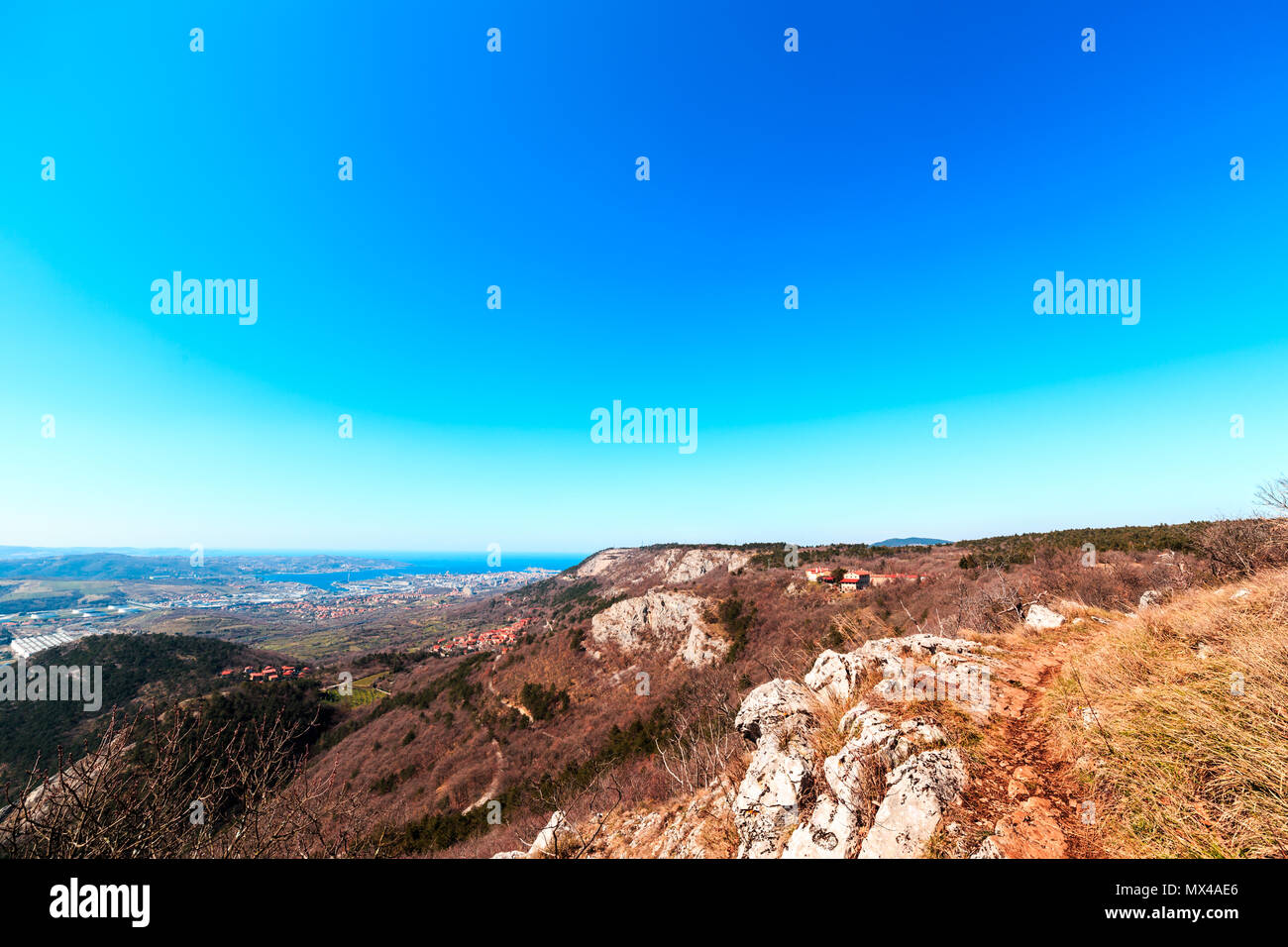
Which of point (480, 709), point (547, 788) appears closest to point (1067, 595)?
point (547, 788)

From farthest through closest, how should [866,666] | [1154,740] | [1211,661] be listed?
[866,666]
[1211,661]
[1154,740]

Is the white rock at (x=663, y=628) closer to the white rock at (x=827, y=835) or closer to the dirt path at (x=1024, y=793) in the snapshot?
the dirt path at (x=1024, y=793)

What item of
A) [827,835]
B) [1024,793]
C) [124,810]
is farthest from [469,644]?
[1024,793]

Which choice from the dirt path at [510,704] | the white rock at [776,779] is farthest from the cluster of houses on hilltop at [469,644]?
the white rock at [776,779]

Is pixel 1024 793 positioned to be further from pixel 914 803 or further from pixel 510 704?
pixel 510 704
